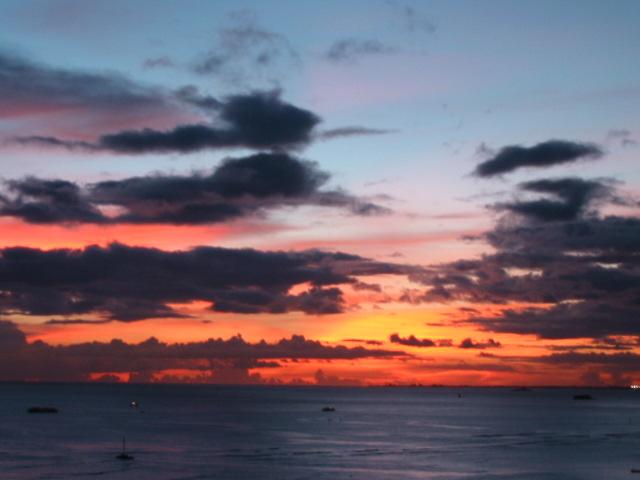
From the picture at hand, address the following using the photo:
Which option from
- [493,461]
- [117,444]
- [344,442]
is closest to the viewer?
[493,461]

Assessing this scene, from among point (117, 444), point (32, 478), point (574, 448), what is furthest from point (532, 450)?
point (32, 478)

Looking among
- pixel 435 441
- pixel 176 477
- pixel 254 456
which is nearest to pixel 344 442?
pixel 435 441

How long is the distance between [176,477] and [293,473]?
1691 cm

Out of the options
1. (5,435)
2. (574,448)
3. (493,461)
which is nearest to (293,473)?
(493,461)

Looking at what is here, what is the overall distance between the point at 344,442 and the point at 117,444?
46171 millimetres

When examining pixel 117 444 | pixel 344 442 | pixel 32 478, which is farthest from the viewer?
pixel 344 442

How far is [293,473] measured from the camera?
12744cm

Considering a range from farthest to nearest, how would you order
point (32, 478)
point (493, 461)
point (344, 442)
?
point (344, 442) < point (493, 461) < point (32, 478)

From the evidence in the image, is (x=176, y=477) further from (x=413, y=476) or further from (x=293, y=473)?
(x=413, y=476)

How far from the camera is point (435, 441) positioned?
19375 cm

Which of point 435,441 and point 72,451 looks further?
point 435,441

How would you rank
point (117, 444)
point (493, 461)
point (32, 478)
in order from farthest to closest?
point (117, 444) < point (493, 461) < point (32, 478)

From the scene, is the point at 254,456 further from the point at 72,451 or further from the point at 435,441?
the point at 435,441

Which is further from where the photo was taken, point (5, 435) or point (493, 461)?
point (5, 435)
